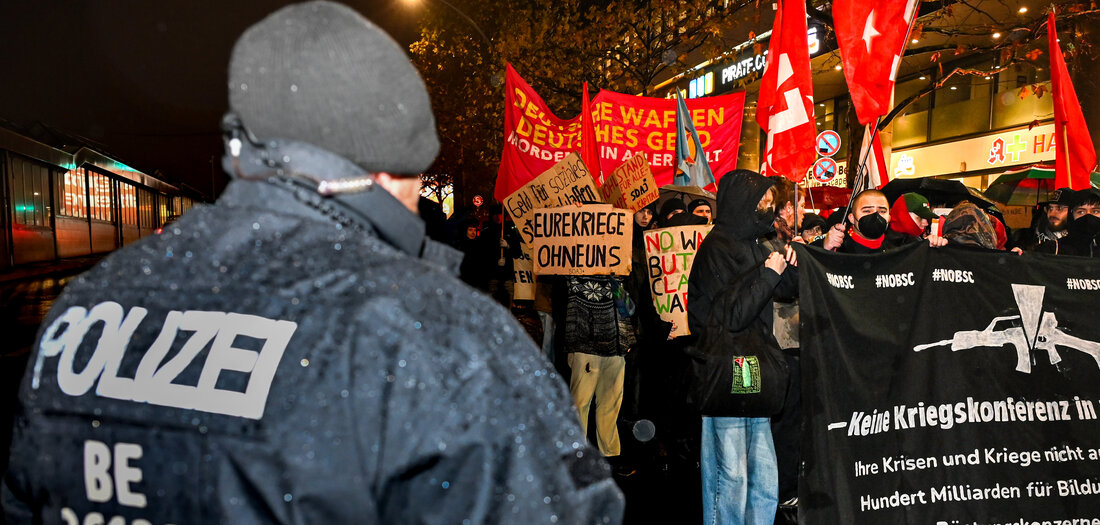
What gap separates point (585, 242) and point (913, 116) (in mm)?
17188

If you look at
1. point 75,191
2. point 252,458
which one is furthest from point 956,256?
point 75,191

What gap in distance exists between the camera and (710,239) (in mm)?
4352

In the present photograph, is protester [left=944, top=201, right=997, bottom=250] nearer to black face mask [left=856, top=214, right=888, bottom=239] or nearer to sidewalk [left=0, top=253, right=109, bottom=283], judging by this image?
black face mask [left=856, top=214, right=888, bottom=239]

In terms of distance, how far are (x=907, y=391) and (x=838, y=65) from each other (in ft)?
57.4

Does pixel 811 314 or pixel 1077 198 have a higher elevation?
pixel 1077 198

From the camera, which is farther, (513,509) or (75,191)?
(75,191)

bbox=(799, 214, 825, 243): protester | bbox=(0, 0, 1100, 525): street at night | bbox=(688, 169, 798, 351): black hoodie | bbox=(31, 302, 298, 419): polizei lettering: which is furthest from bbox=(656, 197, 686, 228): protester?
bbox=(31, 302, 298, 419): polizei lettering

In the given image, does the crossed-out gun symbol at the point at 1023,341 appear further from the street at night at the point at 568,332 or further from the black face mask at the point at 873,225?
the black face mask at the point at 873,225

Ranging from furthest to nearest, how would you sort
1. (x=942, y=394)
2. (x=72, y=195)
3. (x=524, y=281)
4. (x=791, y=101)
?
1. (x=72, y=195)
2. (x=524, y=281)
3. (x=791, y=101)
4. (x=942, y=394)

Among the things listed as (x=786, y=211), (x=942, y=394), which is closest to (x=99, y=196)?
(x=786, y=211)

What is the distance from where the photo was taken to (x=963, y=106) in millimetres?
18094

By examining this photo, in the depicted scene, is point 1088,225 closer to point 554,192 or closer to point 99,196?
point 554,192

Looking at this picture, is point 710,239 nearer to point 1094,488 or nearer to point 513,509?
point 1094,488

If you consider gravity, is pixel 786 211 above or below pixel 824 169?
below
